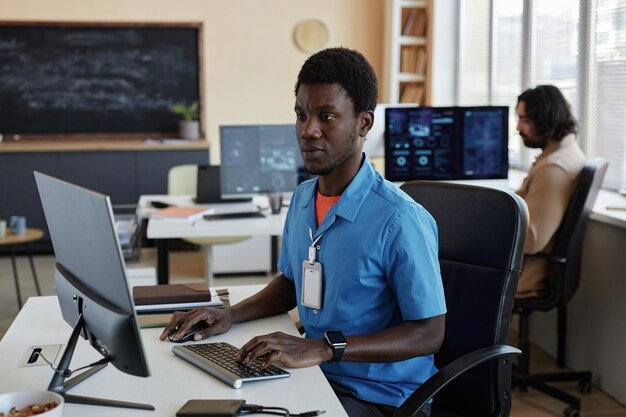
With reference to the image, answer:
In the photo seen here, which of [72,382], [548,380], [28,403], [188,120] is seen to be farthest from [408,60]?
[28,403]

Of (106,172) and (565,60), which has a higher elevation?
(565,60)

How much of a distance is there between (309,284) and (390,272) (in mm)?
209

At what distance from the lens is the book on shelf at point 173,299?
2.12 meters

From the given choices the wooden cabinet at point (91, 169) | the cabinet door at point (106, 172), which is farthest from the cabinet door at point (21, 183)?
the cabinet door at point (106, 172)

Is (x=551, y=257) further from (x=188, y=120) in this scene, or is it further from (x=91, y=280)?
(x=188, y=120)

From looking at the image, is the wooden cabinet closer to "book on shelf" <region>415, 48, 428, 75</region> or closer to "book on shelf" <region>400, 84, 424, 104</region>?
"book on shelf" <region>400, 84, 424, 104</region>

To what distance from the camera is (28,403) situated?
1.37 metres

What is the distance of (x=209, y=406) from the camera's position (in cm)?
147

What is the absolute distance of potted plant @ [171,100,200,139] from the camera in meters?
6.75

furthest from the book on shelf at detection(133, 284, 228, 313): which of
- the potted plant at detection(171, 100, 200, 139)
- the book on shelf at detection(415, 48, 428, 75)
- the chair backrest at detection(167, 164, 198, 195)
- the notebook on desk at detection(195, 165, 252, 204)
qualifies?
the book on shelf at detection(415, 48, 428, 75)

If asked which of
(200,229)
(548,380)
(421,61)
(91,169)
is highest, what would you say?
(421,61)

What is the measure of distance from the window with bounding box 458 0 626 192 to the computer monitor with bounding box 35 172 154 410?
10.1 feet

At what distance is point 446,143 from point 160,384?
8.82 ft

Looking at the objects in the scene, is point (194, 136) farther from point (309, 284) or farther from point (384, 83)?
point (309, 284)
